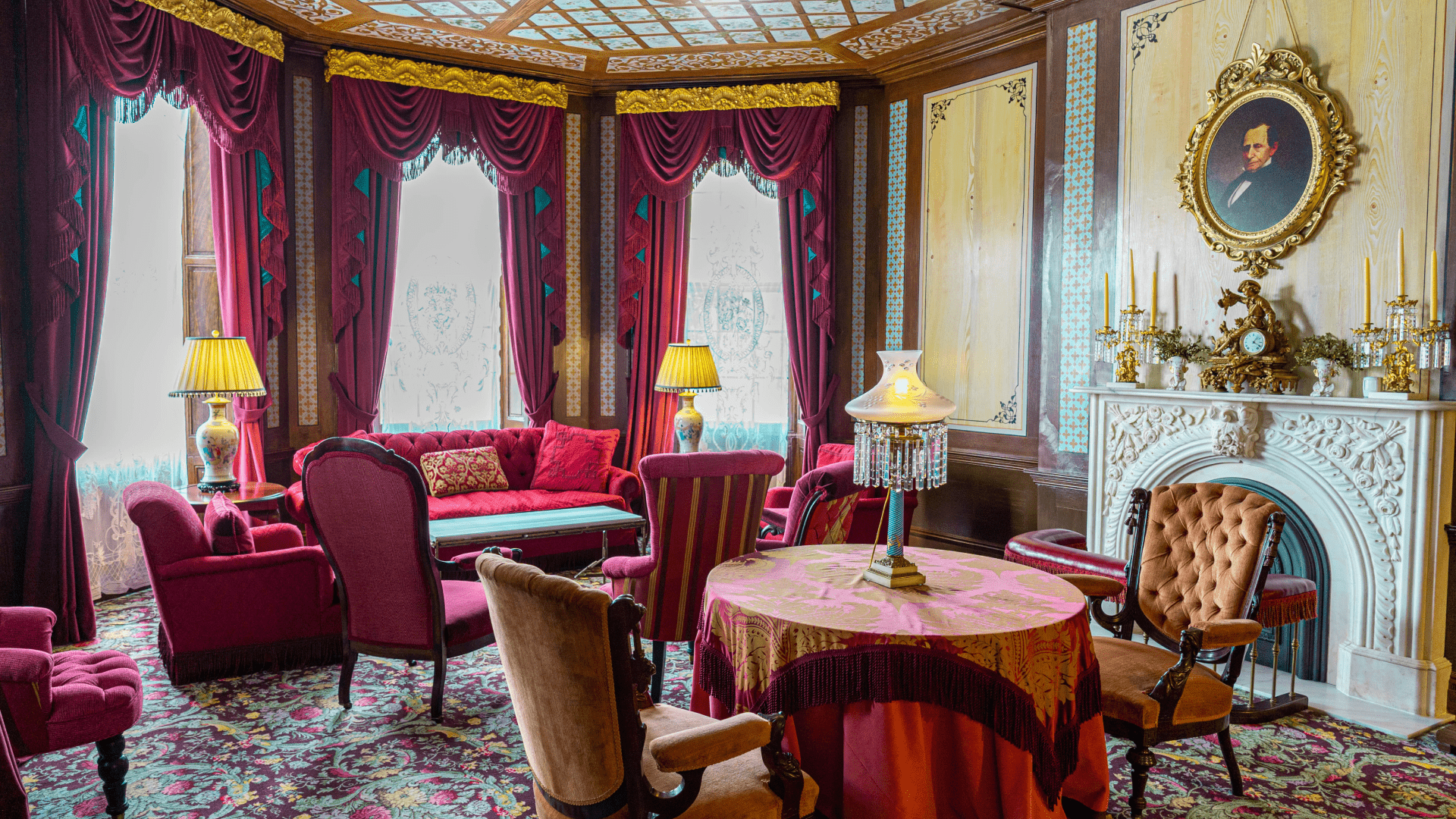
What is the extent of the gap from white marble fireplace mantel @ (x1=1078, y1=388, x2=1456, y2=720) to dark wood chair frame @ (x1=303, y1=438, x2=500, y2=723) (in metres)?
3.33

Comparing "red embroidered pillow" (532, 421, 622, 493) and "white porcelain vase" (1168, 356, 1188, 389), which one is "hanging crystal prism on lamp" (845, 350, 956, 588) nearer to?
"white porcelain vase" (1168, 356, 1188, 389)

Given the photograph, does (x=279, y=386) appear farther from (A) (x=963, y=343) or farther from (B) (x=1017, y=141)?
(B) (x=1017, y=141)

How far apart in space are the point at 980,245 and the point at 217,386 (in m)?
4.30

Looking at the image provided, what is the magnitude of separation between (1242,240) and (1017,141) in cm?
167

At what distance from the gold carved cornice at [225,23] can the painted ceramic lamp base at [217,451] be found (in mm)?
2050

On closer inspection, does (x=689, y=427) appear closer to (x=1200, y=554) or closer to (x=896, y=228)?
(x=896, y=228)

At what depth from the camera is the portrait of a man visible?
397 cm

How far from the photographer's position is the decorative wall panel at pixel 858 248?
639cm

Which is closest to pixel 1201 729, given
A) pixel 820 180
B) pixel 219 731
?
pixel 219 731

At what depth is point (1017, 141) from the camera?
548 cm

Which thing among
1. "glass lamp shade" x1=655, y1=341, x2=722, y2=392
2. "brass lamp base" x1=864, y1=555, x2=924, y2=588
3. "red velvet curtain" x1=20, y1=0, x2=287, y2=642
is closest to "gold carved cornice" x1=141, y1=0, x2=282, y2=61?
"red velvet curtain" x1=20, y1=0, x2=287, y2=642

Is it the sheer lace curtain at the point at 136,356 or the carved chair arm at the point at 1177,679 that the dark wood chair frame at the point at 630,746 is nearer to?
the carved chair arm at the point at 1177,679

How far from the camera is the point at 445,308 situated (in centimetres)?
635

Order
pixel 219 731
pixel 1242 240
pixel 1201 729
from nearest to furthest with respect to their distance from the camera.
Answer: pixel 1201 729 < pixel 219 731 < pixel 1242 240
